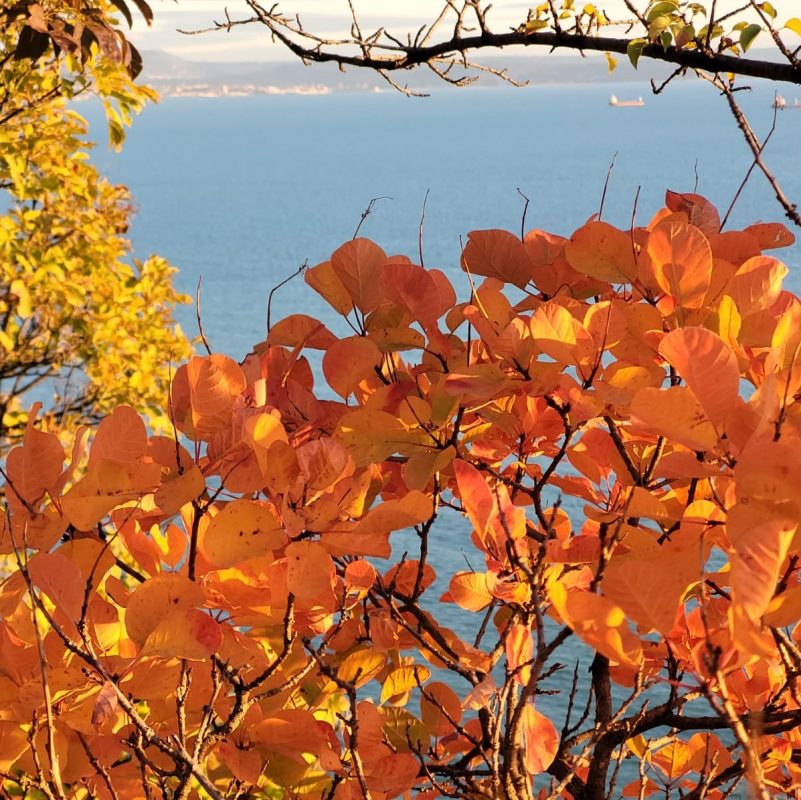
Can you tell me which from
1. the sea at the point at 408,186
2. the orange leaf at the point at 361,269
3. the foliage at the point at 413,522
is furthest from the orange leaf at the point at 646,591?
the sea at the point at 408,186

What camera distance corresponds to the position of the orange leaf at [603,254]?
0.97 metres

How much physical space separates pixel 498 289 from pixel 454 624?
8.25 metres

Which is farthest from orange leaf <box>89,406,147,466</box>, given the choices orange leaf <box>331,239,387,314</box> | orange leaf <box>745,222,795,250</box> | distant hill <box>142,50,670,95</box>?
distant hill <box>142,50,670,95</box>

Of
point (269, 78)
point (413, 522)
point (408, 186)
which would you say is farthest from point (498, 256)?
point (269, 78)

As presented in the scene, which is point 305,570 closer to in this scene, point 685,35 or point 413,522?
point 413,522

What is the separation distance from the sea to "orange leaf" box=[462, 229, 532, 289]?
2.33 metres

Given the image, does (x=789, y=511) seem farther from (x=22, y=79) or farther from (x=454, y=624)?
(x=454, y=624)

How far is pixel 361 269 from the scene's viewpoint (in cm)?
100

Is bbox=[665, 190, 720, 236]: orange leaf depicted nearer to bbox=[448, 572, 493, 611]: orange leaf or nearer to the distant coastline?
bbox=[448, 572, 493, 611]: orange leaf

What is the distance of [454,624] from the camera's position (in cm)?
895

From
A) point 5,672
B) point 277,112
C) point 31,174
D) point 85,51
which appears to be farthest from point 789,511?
point 277,112

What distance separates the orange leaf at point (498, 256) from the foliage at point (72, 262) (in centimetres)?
309

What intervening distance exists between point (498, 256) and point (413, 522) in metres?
0.35

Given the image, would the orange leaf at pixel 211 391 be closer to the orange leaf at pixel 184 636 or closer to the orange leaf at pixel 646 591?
the orange leaf at pixel 184 636
